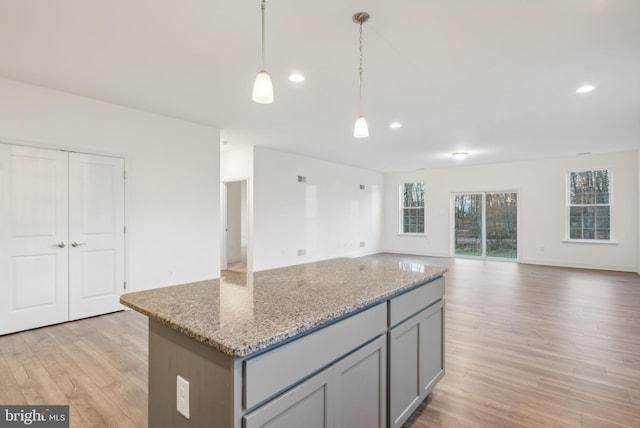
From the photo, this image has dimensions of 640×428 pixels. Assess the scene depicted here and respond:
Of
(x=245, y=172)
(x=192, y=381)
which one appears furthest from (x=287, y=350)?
(x=245, y=172)

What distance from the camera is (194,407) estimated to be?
1123 mm

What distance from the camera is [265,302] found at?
55.7 inches

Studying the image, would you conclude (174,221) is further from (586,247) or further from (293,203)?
(586,247)

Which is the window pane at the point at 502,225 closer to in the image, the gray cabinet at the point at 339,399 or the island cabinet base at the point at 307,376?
the island cabinet base at the point at 307,376

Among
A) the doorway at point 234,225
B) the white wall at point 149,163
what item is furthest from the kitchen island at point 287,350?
the doorway at point 234,225

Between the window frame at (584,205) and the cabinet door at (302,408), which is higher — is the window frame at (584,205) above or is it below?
above

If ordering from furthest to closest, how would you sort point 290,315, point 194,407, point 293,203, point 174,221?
1. point 293,203
2. point 174,221
3. point 290,315
4. point 194,407

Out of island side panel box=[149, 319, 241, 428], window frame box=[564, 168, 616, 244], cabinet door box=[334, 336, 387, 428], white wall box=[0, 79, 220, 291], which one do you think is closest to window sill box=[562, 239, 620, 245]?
window frame box=[564, 168, 616, 244]

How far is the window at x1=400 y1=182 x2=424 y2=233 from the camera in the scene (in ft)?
32.6

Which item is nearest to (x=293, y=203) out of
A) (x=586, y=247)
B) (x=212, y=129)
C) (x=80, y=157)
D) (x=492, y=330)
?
(x=212, y=129)

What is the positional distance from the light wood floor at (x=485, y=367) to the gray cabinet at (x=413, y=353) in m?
0.23

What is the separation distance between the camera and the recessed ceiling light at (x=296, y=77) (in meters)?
3.26

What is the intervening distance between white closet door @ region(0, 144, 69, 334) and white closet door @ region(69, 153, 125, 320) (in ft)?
0.28

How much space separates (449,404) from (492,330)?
1.63 meters
